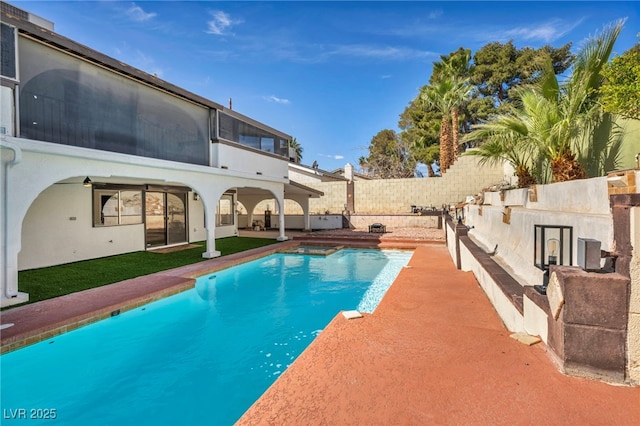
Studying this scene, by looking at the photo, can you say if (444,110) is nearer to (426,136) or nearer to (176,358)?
(426,136)

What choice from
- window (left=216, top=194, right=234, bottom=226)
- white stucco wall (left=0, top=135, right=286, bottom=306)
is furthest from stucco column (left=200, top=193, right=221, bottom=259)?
window (left=216, top=194, right=234, bottom=226)

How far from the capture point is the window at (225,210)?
17078mm

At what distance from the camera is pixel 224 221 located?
17406 mm

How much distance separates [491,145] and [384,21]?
8.03 metres

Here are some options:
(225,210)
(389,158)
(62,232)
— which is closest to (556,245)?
(62,232)

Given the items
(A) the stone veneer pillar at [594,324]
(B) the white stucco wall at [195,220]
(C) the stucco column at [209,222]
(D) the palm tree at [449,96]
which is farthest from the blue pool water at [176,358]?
(D) the palm tree at [449,96]

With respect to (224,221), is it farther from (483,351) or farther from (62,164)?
(483,351)

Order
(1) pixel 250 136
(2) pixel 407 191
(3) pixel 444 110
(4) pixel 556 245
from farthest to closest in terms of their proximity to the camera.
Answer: (3) pixel 444 110 < (2) pixel 407 191 < (1) pixel 250 136 < (4) pixel 556 245

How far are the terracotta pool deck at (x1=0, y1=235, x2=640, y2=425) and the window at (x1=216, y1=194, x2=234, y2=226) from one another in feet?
40.9

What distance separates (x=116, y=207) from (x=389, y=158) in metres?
34.2

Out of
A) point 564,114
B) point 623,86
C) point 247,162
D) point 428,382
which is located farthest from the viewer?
point 247,162

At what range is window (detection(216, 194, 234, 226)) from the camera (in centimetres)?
1708

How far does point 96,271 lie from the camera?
29.4ft

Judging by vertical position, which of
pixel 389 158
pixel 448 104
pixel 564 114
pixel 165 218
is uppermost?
pixel 448 104
